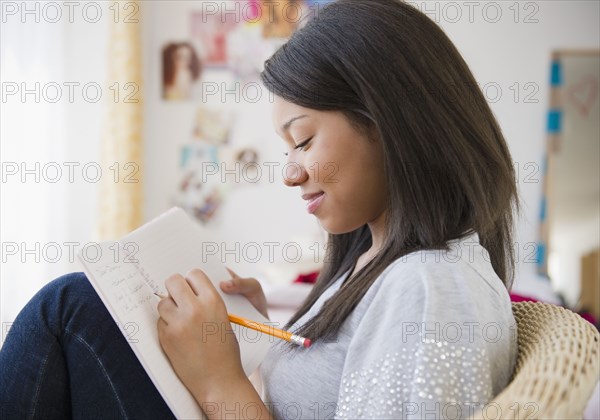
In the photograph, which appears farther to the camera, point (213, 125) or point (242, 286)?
point (213, 125)

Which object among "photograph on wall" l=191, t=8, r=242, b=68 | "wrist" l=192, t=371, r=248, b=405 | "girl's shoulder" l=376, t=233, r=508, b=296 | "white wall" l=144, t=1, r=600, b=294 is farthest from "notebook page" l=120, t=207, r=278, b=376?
"photograph on wall" l=191, t=8, r=242, b=68

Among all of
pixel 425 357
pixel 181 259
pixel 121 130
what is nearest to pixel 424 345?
pixel 425 357

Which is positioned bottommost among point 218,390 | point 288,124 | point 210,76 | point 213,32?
point 218,390

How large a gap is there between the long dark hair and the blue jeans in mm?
226

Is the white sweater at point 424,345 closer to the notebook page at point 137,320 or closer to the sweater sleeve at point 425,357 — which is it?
the sweater sleeve at point 425,357

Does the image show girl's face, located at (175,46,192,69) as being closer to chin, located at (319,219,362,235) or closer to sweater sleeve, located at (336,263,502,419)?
chin, located at (319,219,362,235)

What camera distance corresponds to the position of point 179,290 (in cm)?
86

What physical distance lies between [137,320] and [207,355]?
95mm

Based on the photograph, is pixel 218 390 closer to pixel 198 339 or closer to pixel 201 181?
pixel 198 339

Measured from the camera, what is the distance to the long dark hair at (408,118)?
0.79 metres

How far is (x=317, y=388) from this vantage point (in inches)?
30.9

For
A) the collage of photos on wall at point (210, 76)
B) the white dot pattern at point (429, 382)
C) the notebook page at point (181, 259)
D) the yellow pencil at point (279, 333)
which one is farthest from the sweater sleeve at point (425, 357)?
the collage of photos on wall at point (210, 76)

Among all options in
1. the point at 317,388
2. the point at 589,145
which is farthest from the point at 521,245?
the point at 317,388

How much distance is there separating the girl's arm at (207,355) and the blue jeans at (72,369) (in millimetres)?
67
